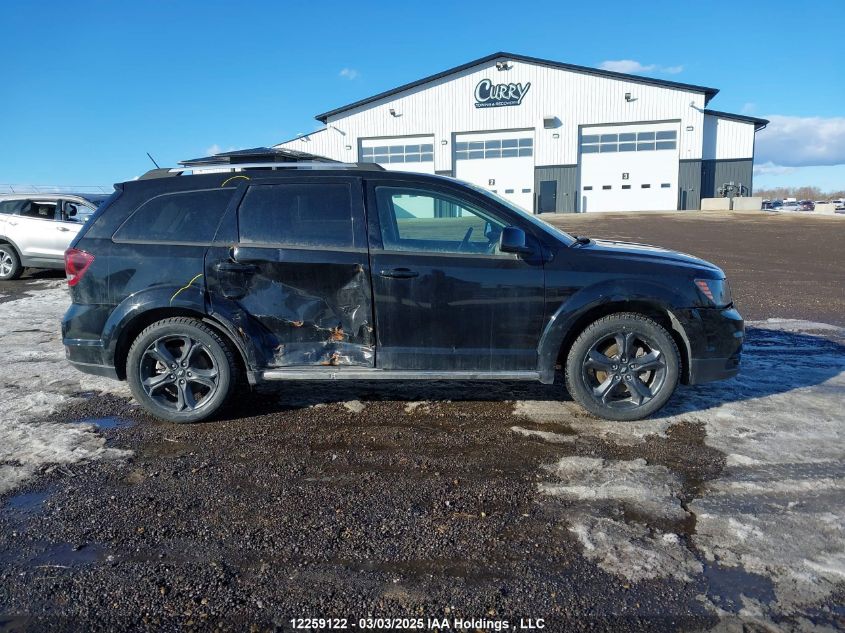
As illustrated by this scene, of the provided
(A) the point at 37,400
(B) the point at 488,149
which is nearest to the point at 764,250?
(A) the point at 37,400

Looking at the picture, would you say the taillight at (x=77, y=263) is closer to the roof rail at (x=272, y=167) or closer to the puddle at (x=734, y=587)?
the roof rail at (x=272, y=167)

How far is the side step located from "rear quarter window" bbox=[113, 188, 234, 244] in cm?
119

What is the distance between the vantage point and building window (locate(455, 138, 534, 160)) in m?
41.0

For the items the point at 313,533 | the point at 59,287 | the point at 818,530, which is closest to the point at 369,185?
the point at 313,533

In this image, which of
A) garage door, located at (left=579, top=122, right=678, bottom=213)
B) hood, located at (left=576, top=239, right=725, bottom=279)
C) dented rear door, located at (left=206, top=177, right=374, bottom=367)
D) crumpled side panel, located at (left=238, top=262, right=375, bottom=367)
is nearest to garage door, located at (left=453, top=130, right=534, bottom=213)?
garage door, located at (left=579, top=122, right=678, bottom=213)

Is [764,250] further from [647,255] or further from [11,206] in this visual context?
[11,206]

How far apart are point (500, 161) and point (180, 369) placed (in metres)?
39.1

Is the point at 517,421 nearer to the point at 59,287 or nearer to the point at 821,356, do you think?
the point at 821,356

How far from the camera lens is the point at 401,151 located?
4181 centimetres

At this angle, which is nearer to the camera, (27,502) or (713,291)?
(27,502)

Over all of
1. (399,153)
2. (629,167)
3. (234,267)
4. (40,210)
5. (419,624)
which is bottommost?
(419,624)

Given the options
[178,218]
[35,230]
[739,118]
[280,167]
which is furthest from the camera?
[739,118]

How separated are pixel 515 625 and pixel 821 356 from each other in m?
5.49

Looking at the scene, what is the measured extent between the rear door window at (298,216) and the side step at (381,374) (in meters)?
0.94
